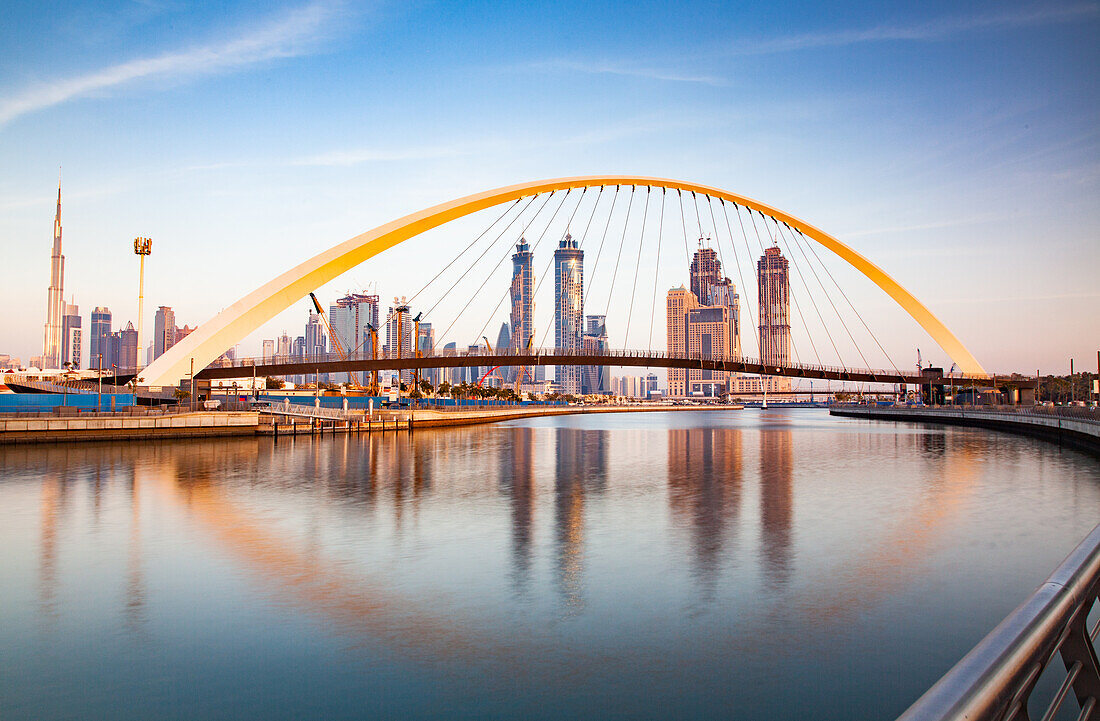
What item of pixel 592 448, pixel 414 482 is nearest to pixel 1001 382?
pixel 592 448

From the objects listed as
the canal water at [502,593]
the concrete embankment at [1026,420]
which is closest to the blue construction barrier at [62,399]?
the canal water at [502,593]

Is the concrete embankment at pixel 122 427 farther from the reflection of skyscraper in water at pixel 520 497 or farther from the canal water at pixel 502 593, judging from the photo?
the reflection of skyscraper in water at pixel 520 497

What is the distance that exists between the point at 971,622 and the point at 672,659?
359 centimetres

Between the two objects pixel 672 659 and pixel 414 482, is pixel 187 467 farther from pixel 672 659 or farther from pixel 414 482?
pixel 672 659

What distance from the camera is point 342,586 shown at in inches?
390

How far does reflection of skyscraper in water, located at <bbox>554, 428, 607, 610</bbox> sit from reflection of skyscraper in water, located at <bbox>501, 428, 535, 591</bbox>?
524 mm

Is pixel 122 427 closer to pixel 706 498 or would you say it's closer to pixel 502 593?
pixel 706 498

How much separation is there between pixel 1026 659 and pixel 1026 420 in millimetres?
54115

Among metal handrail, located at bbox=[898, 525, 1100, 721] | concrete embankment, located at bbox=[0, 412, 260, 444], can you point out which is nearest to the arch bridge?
concrete embankment, located at bbox=[0, 412, 260, 444]

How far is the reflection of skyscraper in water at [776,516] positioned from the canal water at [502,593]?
0.09 metres

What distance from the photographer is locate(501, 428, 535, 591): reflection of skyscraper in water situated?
11.2 m

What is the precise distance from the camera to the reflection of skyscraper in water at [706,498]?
463 inches

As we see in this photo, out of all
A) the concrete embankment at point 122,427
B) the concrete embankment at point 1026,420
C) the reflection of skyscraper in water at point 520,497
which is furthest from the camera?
the concrete embankment at point 1026,420

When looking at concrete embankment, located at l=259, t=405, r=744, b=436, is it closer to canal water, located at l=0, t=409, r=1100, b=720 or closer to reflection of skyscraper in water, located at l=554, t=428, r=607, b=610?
reflection of skyscraper in water, located at l=554, t=428, r=607, b=610
